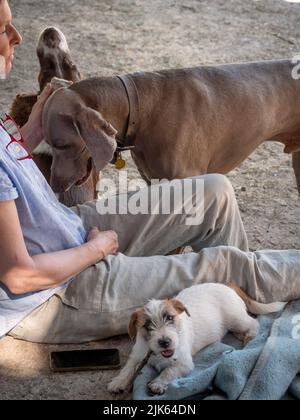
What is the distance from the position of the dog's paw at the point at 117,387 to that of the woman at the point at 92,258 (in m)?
0.25

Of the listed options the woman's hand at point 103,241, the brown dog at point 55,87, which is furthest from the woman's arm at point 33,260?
the brown dog at point 55,87

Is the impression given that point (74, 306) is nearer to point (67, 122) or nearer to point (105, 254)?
point (105, 254)

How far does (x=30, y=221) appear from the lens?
2650 millimetres

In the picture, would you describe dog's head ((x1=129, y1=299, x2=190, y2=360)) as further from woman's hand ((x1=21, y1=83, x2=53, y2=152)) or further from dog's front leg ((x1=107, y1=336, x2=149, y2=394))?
woman's hand ((x1=21, y1=83, x2=53, y2=152))

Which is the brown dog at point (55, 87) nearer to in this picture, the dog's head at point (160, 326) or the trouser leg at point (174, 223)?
the trouser leg at point (174, 223)

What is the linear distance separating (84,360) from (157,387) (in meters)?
0.34

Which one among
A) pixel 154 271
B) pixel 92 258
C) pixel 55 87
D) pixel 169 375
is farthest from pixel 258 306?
pixel 55 87

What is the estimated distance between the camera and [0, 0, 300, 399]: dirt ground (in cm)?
465

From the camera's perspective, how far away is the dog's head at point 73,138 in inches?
139

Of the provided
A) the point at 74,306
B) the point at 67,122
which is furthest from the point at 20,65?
the point at 74,306

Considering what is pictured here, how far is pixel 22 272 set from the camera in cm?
250

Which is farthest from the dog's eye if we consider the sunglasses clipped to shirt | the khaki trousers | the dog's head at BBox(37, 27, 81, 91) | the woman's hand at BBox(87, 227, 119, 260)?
the dog's head at BBox(37, 27, 81, 91)

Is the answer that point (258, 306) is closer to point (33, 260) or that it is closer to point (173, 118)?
point (33, 260)

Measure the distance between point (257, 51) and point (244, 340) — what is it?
4098 millimetres
